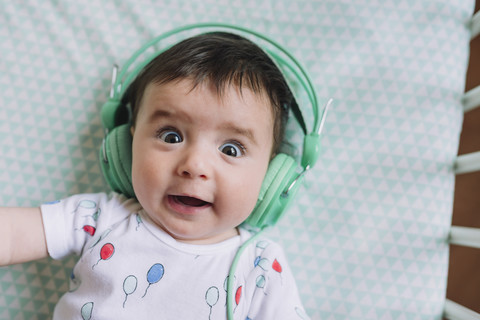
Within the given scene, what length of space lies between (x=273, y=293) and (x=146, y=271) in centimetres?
27

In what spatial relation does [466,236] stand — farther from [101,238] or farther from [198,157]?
[101,238]

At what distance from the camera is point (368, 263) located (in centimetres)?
104

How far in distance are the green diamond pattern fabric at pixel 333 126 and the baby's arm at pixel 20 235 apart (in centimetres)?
17

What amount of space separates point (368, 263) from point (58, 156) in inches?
32.5

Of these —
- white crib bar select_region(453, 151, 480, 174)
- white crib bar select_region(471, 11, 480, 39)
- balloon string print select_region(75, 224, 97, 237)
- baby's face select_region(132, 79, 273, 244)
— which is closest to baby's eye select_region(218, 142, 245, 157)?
baby's face select_region(132, 79, 273, 244)

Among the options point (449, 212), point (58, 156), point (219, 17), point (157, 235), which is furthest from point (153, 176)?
point (449, 212)

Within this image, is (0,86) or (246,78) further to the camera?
(0,86)

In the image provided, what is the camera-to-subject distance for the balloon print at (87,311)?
0.80 metres

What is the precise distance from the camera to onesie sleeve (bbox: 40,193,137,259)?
861 mm

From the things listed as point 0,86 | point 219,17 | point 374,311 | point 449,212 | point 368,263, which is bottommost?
point 374,311

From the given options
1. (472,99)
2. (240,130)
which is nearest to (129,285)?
(240,130)

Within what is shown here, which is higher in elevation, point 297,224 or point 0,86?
point 0,86

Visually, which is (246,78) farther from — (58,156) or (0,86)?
(0,86)

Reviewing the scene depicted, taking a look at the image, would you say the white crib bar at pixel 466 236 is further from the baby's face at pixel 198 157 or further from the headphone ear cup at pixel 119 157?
the headphone ear cup at pixel 119 157
